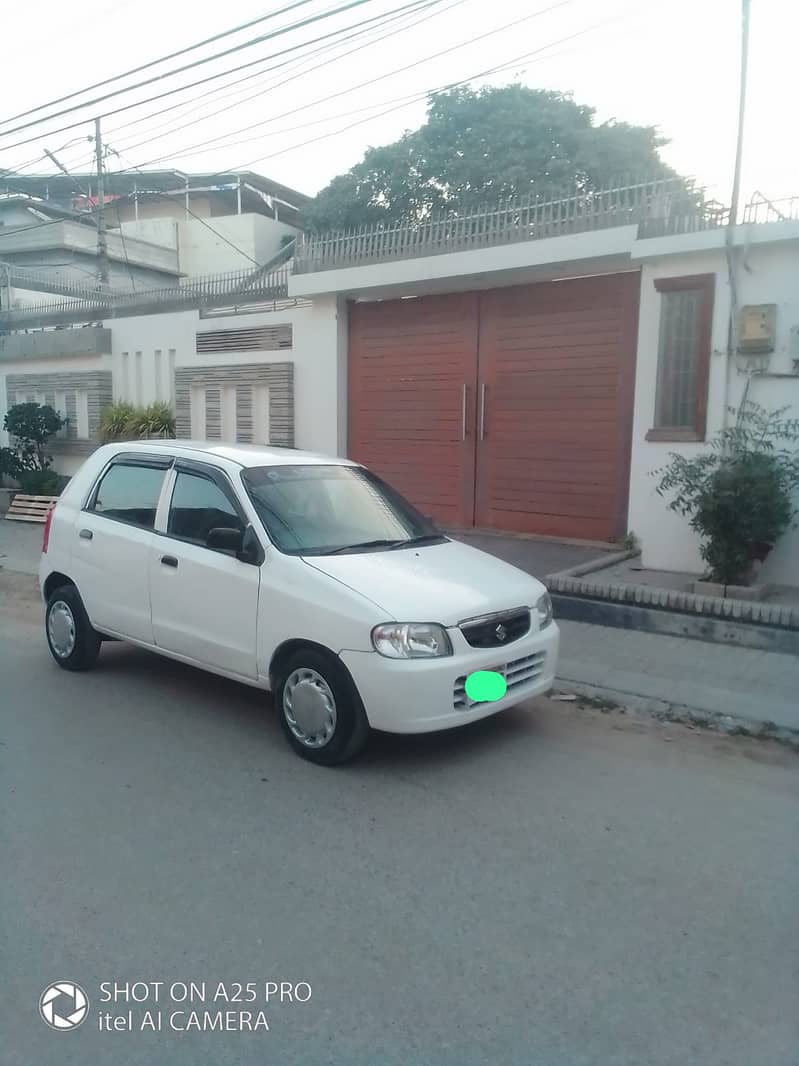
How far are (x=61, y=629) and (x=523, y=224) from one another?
22.0 feet

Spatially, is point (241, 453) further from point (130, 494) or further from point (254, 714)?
point (254, 714)

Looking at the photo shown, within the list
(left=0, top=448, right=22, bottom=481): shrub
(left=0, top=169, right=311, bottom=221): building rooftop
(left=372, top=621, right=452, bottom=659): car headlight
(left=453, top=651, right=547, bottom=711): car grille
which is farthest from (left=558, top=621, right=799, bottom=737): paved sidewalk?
(left=0, top=169, right=311, bottom=221): building rooftop

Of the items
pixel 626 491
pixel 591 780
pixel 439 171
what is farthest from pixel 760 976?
pixel 439 171

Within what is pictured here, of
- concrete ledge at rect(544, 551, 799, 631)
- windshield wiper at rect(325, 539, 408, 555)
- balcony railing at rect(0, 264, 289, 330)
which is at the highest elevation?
balcony railing at rect(0, 264, 289, 330)

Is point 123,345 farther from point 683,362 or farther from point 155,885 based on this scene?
point 155,885

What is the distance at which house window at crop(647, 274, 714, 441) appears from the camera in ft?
28.4

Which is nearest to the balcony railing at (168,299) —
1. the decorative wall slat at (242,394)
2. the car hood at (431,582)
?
the decorative wall slat at (242,394)

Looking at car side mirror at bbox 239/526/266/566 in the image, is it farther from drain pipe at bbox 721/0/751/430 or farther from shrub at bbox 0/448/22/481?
shrub at bbox 0/448/22/481

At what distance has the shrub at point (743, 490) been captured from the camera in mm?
7445

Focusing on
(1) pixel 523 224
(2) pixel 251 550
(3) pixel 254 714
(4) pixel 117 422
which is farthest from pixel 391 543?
(4) pixel 117 422

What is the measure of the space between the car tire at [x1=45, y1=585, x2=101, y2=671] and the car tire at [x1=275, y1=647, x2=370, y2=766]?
225 centimetres

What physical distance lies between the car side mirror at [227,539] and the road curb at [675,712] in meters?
2.60

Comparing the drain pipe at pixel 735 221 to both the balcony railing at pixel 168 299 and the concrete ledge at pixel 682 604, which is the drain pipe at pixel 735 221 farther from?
the balcony railing at pixel 168 299

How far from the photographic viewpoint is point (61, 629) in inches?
269
